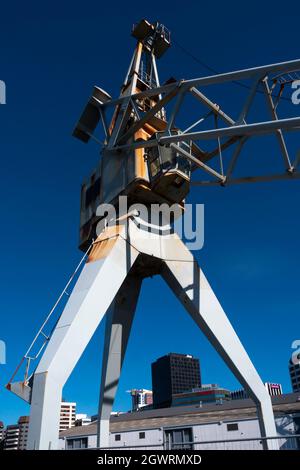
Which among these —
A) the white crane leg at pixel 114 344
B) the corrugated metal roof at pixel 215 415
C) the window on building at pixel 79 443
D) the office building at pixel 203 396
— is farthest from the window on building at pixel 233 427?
the office building at pixel 203 396

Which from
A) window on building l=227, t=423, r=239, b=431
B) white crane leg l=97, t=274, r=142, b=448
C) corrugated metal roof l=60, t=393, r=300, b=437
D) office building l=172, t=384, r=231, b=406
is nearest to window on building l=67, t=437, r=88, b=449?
corrugated metal roof l=60, t=393, r=300, b=437

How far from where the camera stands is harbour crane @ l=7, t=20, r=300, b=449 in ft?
44.2

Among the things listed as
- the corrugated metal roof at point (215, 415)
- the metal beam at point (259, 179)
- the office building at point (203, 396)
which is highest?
the office building at point (203, 396)

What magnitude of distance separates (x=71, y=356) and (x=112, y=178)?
849 cm

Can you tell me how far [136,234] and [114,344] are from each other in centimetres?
523

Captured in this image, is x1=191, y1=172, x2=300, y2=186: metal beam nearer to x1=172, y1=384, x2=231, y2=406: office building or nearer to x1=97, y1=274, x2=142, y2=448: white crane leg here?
x1=97, y1=274, x2=142, y2=448: white crane leg

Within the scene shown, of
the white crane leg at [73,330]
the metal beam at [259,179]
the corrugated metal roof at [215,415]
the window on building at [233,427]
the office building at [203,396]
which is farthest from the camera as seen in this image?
the office building at [203,396]

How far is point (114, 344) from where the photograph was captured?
1914cm

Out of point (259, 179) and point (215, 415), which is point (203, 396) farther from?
point (259, 179)

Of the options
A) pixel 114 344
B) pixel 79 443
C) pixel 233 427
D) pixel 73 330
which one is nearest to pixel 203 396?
pixel 79 443

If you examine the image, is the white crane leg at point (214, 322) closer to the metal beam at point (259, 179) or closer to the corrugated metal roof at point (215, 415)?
the metal beam at point (259, 179)

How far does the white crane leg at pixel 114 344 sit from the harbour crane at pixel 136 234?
4 centimetres

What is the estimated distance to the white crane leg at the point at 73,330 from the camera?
1227 centimetres
